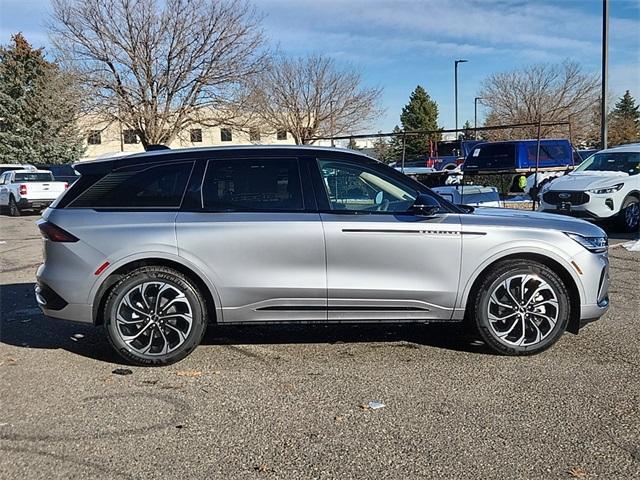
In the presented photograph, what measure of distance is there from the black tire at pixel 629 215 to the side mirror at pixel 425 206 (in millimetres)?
8572

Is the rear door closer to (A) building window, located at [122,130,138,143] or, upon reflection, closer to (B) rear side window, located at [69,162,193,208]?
(B) rear side window, located at [69,162,193,208]

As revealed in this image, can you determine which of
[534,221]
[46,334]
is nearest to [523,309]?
[534,221]

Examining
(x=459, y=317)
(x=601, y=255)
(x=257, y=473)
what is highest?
(x=601, y=255)

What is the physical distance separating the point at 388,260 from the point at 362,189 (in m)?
0.66

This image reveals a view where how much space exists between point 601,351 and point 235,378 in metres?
3.03

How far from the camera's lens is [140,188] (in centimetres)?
520

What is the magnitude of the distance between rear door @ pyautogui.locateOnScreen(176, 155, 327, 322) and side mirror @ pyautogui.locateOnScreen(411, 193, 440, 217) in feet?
2.55

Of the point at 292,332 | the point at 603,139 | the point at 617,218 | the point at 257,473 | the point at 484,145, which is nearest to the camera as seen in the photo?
the point at 257,473

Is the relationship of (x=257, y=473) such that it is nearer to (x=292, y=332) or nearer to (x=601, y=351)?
(x=292, y=332)

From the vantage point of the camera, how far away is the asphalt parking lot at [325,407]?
11.4 feet

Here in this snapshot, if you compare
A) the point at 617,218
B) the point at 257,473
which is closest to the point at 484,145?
the point at 617,218

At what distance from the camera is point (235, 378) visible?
190 inches

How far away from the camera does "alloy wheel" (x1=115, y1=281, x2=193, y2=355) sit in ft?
16.5

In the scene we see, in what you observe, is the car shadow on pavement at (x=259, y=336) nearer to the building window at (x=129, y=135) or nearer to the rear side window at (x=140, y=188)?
the rear side window at (x=140, y=188)
